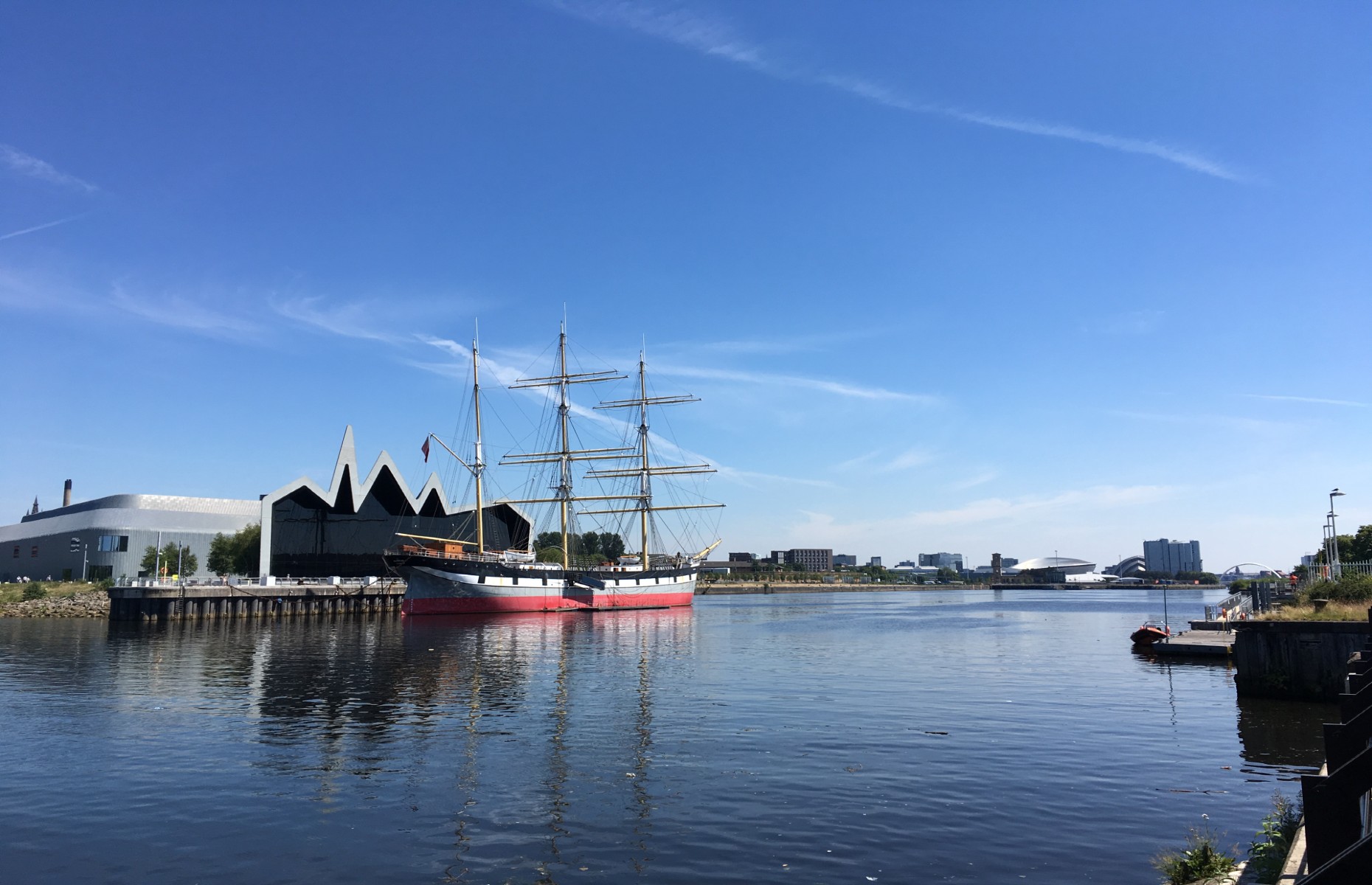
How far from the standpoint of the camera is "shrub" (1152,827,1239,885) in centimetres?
988

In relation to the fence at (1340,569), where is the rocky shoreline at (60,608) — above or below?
below

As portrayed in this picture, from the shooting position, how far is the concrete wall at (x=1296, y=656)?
2373 cm

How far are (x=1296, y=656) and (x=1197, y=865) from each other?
738 inches

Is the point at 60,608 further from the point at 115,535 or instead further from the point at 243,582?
the point at 115,535

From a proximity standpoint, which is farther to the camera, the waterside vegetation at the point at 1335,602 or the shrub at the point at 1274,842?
the waterside vegetation at the point at 1335,602

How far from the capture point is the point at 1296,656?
2473cm

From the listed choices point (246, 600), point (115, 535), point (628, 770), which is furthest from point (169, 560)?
point (628, 770)

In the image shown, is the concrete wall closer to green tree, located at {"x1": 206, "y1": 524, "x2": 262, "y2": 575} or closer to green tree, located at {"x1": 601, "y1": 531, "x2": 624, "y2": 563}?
green tree, located at {"x1": 206, "y1": 524, "x2": 262, "y2": 575}

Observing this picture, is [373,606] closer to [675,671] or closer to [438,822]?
[675,671]

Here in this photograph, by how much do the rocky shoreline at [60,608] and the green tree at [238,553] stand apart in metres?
20.4

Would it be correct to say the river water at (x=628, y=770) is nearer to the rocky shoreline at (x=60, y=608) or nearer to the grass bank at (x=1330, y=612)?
the grass bank at (x=1330, y=612)

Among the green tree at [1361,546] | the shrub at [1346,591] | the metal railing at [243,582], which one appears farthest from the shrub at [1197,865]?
the green tree at [1361,546]

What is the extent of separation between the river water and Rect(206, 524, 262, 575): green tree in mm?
69663

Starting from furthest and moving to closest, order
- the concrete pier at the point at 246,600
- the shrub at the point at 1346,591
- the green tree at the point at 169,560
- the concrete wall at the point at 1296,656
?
1. the green tree at the point at 169,560
2. the concrete pier at the point at 246,600
3. the shrub at the point at 1346,591
4. the concrete wall at the point at 1296,656
